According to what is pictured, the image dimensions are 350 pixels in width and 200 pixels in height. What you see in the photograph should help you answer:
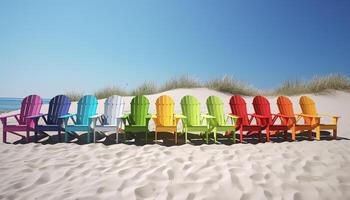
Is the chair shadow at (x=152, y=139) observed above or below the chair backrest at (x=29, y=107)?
below

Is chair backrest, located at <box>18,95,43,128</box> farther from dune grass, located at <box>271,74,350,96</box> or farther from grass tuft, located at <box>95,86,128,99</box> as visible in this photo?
dune grass, located at <box>271,74,350,96</box>

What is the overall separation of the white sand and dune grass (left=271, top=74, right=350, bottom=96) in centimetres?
800

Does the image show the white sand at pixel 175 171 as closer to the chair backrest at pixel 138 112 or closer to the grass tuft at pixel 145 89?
the chair backrest at pixel 138 112

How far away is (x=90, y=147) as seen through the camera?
4.69 m

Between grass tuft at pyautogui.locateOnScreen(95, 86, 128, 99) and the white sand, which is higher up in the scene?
grass tuft at pyautogui.locateOnScreen(95, 86, 128, 99)

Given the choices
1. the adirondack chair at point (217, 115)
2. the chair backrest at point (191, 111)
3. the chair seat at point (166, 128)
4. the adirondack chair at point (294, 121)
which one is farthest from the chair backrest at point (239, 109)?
the chair seat at point (166, 128)

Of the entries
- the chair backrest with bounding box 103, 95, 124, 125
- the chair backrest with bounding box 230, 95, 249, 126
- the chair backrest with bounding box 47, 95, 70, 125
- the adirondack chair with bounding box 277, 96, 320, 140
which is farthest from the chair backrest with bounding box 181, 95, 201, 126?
the chair backrest with bounding box 47, 95, 70, 125

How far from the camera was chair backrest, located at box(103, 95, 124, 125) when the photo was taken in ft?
19.0

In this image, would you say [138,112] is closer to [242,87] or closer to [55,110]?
[55,110]

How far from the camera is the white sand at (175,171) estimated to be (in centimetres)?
269

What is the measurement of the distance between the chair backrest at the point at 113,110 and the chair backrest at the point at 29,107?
4.74ft

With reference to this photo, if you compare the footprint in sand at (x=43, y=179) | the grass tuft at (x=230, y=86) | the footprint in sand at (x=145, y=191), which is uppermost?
the grass tuft at (x=230, y=86)

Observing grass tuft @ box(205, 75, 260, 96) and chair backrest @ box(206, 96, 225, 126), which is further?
grass tuft @ box(205, 75, 260, 96)

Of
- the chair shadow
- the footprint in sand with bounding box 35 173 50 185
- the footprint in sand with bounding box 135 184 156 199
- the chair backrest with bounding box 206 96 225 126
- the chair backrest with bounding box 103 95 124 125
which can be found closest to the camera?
the footprint in sand with bounding box 135 184 156 199
